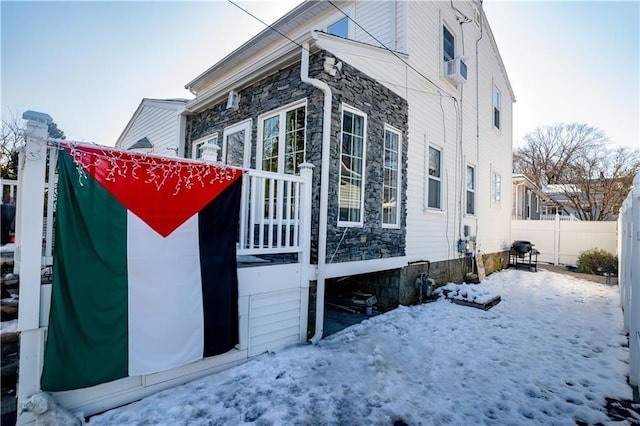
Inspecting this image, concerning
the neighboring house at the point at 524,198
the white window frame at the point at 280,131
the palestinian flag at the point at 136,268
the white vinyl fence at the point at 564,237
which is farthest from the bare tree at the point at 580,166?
the palestinian flag at the point at 136,268

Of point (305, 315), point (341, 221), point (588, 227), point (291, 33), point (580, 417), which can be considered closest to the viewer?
point (580, 417)

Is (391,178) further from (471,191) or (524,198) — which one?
(524,198)

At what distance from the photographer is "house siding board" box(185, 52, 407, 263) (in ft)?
14.5

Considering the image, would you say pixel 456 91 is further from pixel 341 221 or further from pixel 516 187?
pixel 516 187

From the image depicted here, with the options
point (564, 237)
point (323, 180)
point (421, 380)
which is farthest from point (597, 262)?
point (323, 180)

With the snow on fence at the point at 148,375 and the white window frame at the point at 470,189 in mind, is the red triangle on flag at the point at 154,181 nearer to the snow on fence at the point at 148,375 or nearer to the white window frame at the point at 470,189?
the snow on fence at the point at 148,375

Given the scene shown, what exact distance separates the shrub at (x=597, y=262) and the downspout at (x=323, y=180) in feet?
34.3

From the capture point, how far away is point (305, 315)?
12.7ft

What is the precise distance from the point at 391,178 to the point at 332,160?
5.86ft

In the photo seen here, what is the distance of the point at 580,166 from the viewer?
21.6 meters

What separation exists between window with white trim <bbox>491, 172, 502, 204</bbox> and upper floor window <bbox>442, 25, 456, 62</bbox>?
4.38 meters

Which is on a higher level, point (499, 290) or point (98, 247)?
point (98, 247)

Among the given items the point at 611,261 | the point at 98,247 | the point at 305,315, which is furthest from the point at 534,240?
the point at 98,247

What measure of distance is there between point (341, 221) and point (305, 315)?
1.53m
